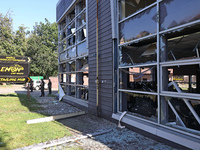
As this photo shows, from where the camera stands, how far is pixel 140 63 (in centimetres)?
496

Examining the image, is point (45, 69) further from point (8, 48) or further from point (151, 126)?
point (151, 126)

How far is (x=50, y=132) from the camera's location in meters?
4.79

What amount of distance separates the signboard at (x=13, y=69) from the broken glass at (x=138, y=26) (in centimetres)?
1044

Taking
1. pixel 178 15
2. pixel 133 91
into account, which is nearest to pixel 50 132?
pixel 133 91

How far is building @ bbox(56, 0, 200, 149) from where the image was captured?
3709 mm

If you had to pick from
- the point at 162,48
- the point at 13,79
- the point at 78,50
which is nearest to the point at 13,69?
the point at 13,79

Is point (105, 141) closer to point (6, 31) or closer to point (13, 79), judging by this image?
point (13, 79)

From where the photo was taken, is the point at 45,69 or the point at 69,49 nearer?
the point at 69,49

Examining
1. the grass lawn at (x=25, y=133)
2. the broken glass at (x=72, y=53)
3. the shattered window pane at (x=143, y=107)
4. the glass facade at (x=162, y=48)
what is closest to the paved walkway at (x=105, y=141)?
the grass lawn at (x=25, y=133)

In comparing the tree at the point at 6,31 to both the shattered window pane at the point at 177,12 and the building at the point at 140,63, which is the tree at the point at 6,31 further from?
the shattered window pane at the point at 177,12

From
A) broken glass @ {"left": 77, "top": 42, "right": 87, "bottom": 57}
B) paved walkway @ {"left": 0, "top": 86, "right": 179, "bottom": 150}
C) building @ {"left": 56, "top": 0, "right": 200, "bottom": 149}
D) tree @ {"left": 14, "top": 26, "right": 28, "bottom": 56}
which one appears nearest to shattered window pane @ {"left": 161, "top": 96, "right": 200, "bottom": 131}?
building @ {"left": 56, "top": 0, "right": 200, "bottom": 149}

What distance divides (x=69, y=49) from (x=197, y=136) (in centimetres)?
906

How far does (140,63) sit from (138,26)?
1.21 m

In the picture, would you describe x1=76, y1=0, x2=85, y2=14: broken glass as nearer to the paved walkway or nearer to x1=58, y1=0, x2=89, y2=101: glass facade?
x1=58, y1=0, x2=89, y2=101: glass facade
